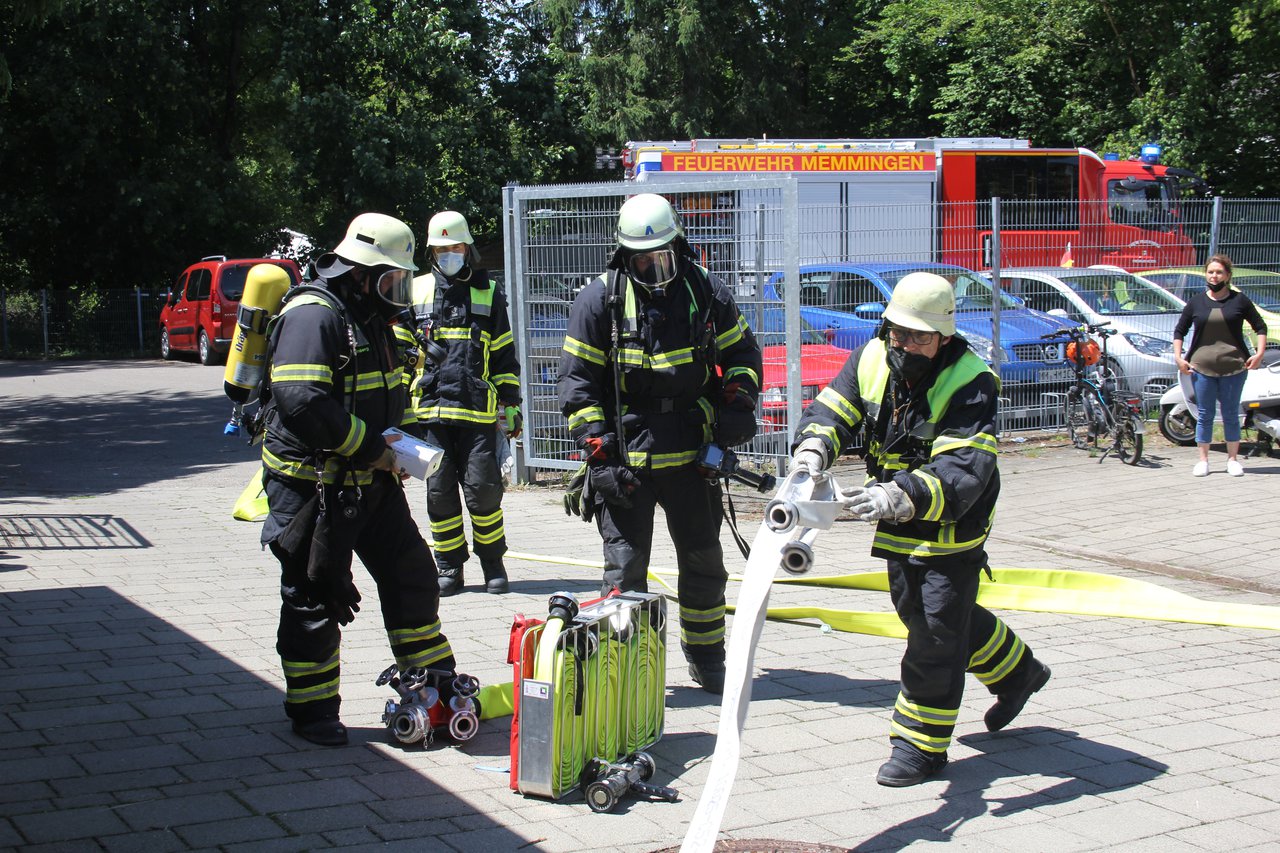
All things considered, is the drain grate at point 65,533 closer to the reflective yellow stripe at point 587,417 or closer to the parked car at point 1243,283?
the reflective yellow stripe at point 587,417

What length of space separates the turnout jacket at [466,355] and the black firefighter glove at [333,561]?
2587 mm

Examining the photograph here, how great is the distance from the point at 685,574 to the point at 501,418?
2887 millimetres

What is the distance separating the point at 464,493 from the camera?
7.52m

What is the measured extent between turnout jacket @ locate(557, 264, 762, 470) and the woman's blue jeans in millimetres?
7304

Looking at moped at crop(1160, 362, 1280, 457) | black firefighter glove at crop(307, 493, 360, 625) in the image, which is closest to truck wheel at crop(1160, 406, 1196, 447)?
moped at crop(1160, 362, 1280, 457)

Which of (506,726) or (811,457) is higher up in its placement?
(811,457)

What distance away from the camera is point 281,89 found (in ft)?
95.0

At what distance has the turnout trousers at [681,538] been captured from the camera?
552cm

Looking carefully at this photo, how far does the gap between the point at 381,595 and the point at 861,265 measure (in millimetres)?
8043

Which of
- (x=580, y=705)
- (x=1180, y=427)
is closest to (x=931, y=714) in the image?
(x=580, y=705)

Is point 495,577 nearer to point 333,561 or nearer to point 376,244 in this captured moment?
point 333,561

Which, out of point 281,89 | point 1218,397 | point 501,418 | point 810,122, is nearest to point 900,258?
point 1218,397

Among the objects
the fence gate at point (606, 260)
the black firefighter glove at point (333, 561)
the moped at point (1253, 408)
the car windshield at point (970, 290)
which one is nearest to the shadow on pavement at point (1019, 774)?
the black firefighter glove at point (333, 561)

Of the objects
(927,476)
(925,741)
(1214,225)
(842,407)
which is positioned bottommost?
(925,741)
